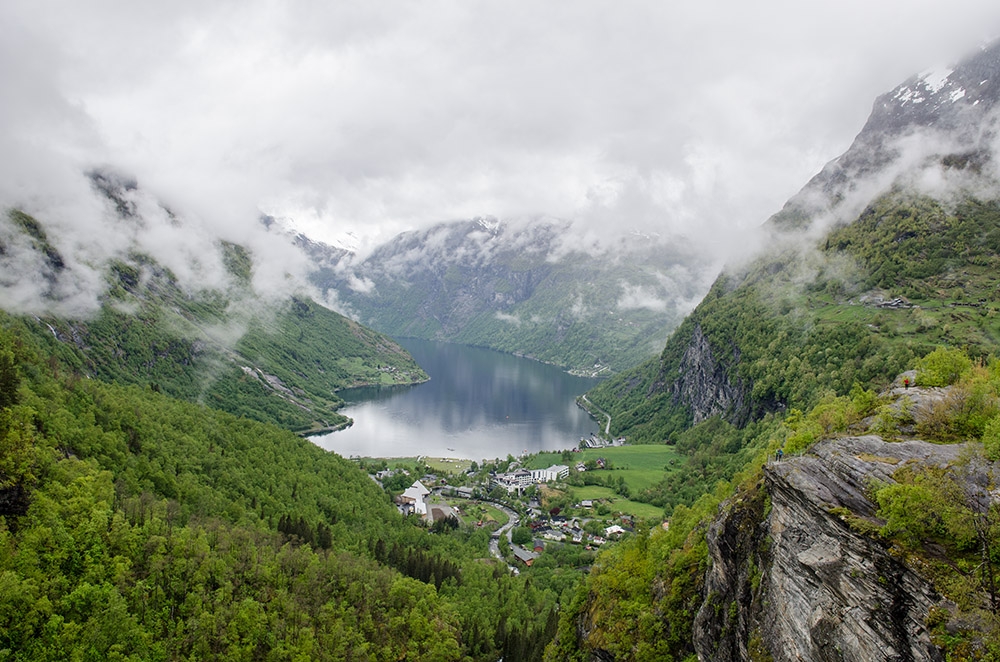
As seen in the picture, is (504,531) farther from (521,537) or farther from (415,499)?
(415,499)

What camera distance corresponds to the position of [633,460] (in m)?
143

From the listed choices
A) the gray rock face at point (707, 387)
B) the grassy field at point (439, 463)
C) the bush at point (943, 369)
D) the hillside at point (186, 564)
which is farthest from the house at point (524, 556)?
the bush at point (943, 369)

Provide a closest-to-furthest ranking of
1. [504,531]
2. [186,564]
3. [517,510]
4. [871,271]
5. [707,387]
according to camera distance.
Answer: [186,564] < [504,531] < [517,510] < [871,271] < [707,387]

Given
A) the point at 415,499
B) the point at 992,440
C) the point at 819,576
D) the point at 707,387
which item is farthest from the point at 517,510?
the point at 992,440

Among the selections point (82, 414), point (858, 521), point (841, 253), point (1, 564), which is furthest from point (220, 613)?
point (841, 253)

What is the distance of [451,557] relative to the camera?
82.9 metres

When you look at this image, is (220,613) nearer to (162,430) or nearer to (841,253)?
(162,430)

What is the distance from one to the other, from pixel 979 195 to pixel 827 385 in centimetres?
5614

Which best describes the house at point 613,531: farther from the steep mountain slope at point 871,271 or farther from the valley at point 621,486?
the steep mountain slope at point 871,271

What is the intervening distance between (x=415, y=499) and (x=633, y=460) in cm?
5661

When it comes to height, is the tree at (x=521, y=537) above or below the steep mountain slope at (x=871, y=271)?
below

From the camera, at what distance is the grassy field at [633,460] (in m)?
127

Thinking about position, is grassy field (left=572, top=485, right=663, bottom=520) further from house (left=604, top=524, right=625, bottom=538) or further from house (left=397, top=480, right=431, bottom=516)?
house (left=397, top=480, right=431, bottom=516)

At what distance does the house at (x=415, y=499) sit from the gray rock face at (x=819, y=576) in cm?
8568
